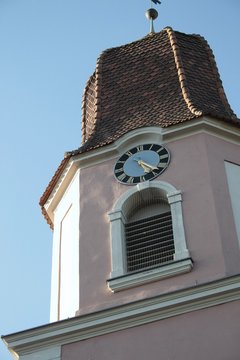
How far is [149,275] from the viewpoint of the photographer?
18.1 metres

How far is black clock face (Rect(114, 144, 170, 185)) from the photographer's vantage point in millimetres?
19922

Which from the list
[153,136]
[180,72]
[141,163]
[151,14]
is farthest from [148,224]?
[151,14]

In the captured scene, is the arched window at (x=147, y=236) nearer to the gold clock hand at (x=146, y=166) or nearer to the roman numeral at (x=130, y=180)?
the roman numeral at (x=130, y=180)

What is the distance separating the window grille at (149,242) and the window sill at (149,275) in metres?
0.32

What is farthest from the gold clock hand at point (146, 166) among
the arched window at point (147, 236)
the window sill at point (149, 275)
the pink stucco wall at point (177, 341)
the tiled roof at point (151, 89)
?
the pink stucco wall at point (177, 341)

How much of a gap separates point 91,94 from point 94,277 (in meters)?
5.97

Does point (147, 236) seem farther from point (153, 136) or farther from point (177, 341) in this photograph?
point (177, 341)

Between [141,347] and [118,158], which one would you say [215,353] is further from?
[118,158]

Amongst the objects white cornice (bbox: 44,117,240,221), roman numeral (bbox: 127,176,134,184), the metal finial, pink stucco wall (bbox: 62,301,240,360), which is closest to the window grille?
roman numeral (bbox: 127,176,134,184)

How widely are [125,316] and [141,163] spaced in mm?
3553

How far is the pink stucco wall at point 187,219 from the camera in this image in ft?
58.9

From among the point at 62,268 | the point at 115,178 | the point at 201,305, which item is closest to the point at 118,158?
the point at 115,178

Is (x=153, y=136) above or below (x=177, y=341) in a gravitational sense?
above

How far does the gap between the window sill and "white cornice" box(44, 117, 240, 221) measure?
310 cm
